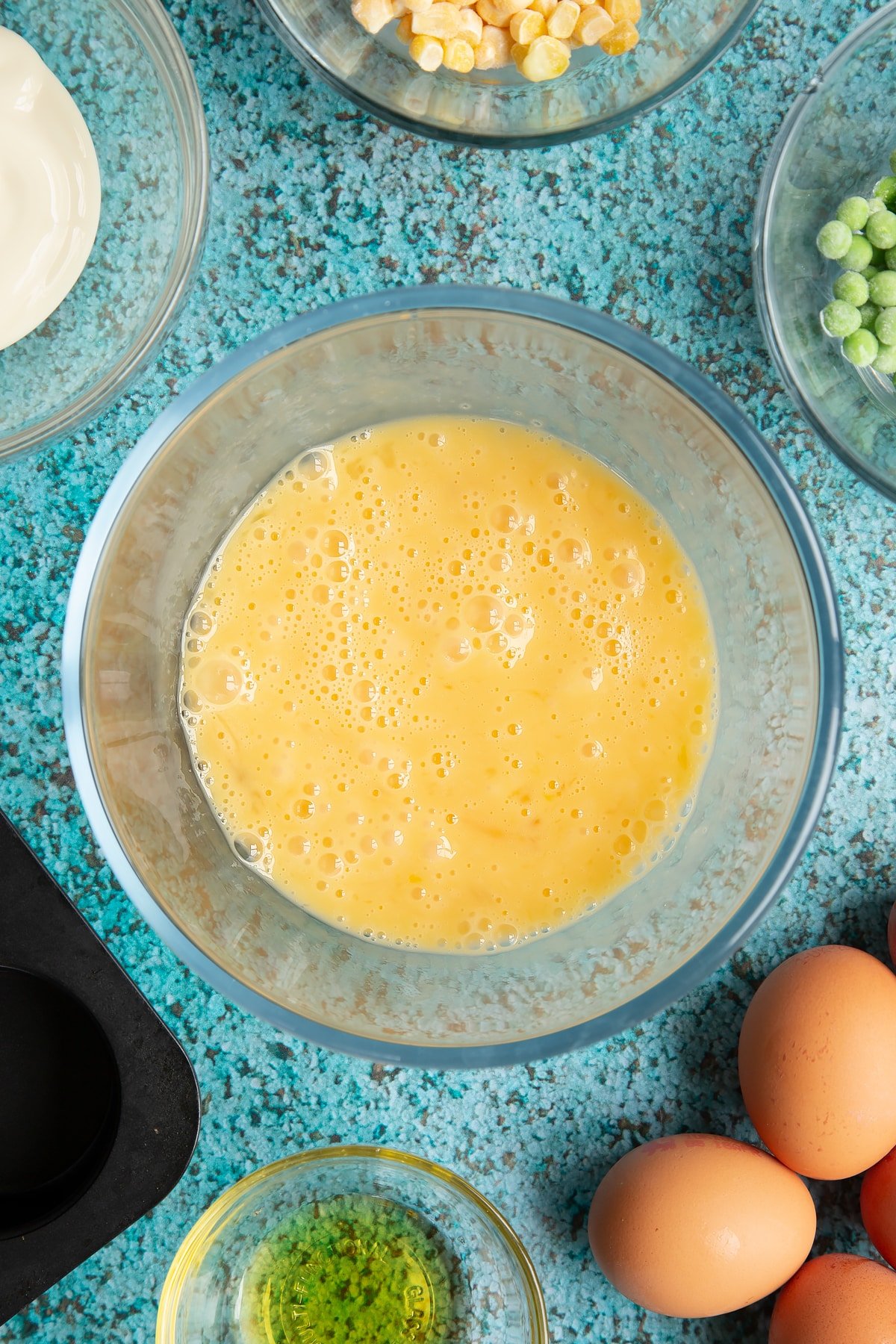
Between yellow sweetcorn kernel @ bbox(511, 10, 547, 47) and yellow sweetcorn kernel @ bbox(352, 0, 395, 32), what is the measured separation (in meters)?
0.14

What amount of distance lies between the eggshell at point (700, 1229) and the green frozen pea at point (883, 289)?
0.97 metres

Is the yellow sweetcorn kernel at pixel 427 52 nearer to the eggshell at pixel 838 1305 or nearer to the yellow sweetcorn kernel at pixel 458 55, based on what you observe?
the yellow sweetcorn kernel at pixel 458 55

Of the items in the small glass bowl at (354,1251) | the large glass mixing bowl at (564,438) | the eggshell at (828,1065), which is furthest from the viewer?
the small glass bowl at (354,1251)

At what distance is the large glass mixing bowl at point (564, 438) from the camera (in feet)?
3.63

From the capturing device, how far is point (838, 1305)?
126 centimetres

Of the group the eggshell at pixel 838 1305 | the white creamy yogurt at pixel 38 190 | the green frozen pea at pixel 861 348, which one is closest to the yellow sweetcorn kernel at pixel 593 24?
the green frozen pea at pixel 861 348

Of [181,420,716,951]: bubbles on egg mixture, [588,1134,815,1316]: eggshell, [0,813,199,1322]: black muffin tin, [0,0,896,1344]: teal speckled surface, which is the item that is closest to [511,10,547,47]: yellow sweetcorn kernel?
[0,0,896,1344]: teal speckled surface

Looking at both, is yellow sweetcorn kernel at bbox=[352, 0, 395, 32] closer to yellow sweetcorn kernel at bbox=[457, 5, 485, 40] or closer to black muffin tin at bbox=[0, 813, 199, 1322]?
yellow sweetcorn kernel at bbox=[457, 5, 485, 40]

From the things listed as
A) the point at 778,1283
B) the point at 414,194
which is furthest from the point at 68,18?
the point at 778,1283

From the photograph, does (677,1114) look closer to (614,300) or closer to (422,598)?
(422,598)

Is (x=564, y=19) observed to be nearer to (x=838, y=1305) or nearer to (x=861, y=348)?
(x=861, y=348)

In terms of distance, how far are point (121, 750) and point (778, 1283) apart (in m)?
0.95

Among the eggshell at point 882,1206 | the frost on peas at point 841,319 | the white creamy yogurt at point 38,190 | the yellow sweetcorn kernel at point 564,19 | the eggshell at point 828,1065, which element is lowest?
the eggshell at point 882,1206

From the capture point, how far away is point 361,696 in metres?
1.24
